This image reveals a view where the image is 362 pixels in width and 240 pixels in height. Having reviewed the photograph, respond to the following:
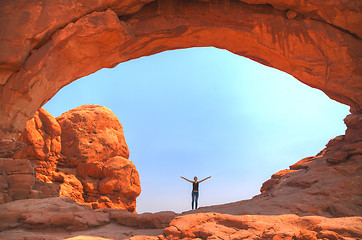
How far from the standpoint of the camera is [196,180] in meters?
10.7

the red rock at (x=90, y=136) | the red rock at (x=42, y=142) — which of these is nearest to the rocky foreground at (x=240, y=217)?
the red rock at (x=42, y=142)

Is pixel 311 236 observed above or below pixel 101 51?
below

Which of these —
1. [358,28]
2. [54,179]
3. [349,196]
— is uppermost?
[358,28]

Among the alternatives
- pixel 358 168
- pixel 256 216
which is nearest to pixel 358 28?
pixel 358 168

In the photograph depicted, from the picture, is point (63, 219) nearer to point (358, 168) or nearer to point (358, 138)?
point (358, 168)

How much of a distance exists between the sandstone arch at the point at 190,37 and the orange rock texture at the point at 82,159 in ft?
15.2

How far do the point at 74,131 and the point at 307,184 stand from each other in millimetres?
10737

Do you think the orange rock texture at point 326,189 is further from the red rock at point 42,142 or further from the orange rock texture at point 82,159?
the red rock at point 42,142

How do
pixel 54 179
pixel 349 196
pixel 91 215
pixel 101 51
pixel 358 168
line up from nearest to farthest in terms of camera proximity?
pixel 91 215
pixel 349 196
pixel 358 168
pixel 101 51
pixel 54 179

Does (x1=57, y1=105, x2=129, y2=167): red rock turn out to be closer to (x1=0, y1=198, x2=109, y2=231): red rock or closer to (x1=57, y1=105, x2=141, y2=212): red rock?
(x1=57, y1=105, x2=141, y2=212): red rock

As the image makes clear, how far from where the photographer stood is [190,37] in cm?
979

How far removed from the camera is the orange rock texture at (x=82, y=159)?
11836 millimetres

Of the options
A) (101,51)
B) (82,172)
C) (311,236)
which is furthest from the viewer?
(82,172)

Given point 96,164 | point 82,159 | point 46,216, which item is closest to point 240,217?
point 46,216
